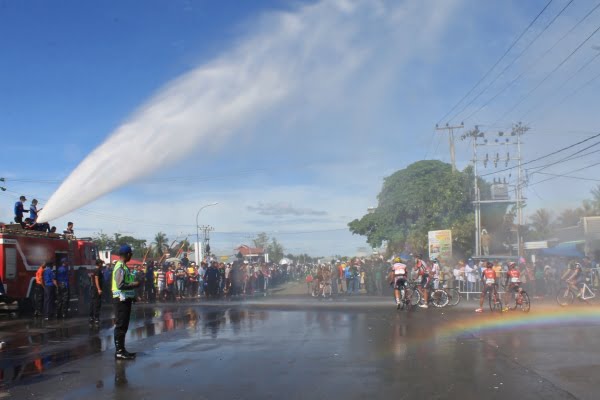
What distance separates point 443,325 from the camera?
14.1 m

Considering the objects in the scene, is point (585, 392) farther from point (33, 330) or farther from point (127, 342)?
point (33, 330)

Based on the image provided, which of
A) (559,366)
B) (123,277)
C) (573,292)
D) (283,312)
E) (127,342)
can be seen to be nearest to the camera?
(559,366)

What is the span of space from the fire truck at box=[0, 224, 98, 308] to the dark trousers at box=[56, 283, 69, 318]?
142 cm

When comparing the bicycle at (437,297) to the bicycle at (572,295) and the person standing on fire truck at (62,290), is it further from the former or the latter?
the person standing on fire truck at (62,290)

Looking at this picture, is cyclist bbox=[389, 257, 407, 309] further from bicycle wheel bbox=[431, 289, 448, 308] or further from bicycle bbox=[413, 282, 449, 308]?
bicycle wheel bbox=[431, 289, 448, 308]

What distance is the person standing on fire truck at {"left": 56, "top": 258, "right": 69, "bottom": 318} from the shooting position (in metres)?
17.8

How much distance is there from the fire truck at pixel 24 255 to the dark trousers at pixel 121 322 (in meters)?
10.6

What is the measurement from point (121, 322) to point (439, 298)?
42.9 ft

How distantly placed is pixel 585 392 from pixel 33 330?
12941 millimetres

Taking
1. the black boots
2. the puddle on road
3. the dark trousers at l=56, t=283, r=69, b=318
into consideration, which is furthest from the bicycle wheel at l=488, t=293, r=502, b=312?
the dark trousers at l=56, t=283, r=69, b=318

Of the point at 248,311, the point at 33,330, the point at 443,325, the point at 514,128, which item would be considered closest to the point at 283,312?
the point at 248,311

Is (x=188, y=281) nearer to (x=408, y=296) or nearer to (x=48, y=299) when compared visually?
(x=48, y=299)

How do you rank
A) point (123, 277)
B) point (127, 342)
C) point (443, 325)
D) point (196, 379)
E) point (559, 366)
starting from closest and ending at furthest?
Answer: point (196, 379) → point (559, 366) → point (123, 277) → point (127, 342) → point (443, 325)

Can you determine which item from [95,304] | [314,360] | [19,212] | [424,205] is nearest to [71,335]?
[95,304]
